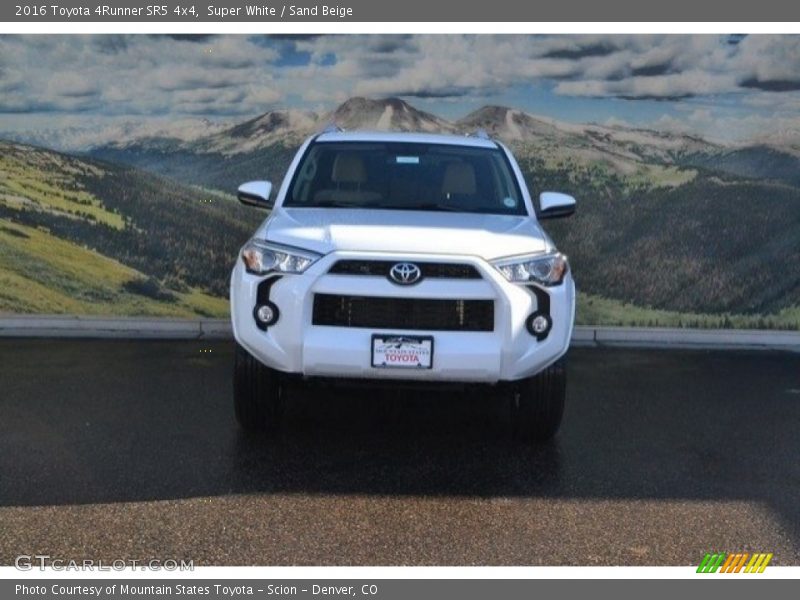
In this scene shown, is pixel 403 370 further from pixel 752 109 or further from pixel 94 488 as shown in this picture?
pixel 752 109

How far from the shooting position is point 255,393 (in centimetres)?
605

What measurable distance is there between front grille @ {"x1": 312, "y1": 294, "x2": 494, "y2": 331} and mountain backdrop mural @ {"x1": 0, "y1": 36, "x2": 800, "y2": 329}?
3.90m

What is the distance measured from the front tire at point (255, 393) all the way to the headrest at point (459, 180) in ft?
5.63

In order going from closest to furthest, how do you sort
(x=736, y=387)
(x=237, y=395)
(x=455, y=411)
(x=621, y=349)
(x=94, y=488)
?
(x=94, y=488) → (x=237, y=395) → (x=455, y=411) → (x=736, y=387) → (x=621, y=349)

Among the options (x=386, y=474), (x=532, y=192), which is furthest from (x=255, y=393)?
(x=532, y=192)

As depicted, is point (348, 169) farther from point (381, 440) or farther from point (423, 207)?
point (381, 440)

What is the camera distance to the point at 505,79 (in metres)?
9.40

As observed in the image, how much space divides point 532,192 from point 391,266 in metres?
4.12

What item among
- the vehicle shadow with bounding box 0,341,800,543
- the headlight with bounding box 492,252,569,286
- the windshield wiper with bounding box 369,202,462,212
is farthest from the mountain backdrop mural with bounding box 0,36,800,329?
the headlight with bounding box 492,252,569,286

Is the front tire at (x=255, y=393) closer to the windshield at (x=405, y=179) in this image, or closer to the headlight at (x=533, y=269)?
the windshield at (x=405, y=179)

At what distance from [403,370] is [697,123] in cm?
510

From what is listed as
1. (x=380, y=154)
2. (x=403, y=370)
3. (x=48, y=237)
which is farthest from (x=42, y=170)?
(x=403, y=370)

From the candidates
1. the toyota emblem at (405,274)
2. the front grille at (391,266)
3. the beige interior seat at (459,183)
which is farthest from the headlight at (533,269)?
the beige interior seat at (459,183)

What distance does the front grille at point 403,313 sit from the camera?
5590mm
